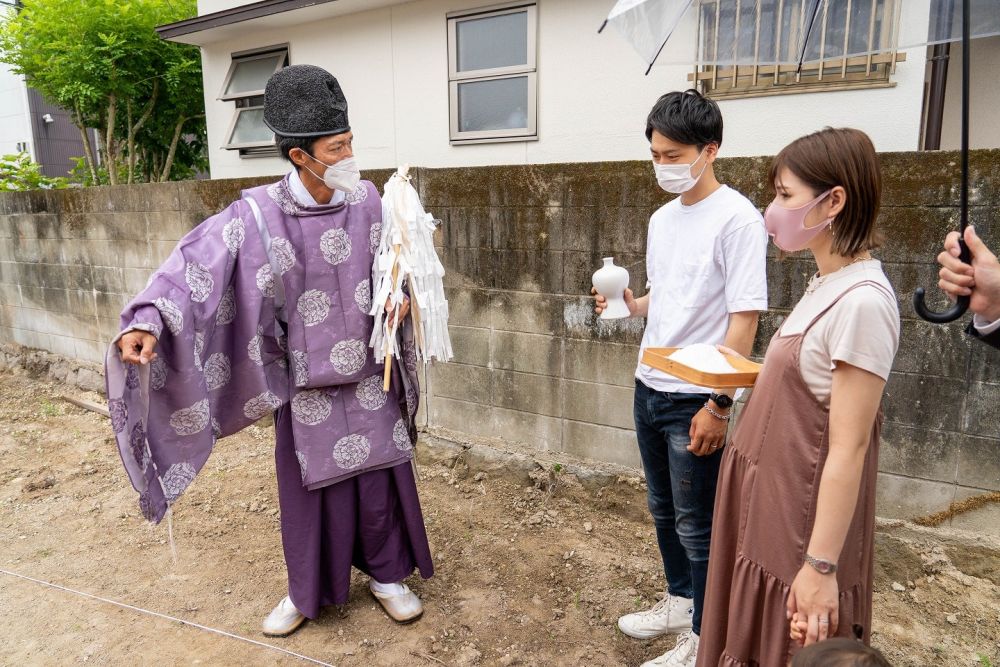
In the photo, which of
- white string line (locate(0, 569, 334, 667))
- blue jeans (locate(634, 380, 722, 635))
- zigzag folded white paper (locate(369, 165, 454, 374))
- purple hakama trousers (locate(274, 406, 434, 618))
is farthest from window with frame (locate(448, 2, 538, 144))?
white string line (locate(0, 569, 334, 667))

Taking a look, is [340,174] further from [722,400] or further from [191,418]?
[722,400]

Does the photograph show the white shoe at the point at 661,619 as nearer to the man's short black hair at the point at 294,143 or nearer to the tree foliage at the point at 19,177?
the man's short black hair at the point at 294,143

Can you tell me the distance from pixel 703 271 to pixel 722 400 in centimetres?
39

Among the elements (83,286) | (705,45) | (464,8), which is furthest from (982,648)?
(83,286)

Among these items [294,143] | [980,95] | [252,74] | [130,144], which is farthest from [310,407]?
[130,144]

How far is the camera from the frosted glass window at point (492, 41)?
5016 mm

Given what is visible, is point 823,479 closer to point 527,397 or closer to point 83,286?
point 527,397

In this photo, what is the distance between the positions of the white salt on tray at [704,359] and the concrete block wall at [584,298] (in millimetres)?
1422

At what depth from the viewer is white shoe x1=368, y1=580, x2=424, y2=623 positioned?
2.61 meters

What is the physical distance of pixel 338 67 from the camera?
6016 millimetres

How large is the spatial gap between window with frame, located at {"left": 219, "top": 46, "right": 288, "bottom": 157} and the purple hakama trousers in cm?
480

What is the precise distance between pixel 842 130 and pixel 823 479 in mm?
704

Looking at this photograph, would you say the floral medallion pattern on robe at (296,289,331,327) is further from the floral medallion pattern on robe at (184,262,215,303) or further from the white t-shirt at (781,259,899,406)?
the white t-shirt at (781,259,899,406)

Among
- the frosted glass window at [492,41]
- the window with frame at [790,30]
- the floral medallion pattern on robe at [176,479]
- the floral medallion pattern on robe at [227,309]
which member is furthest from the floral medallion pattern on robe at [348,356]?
the frosted glass window at [492,41]
